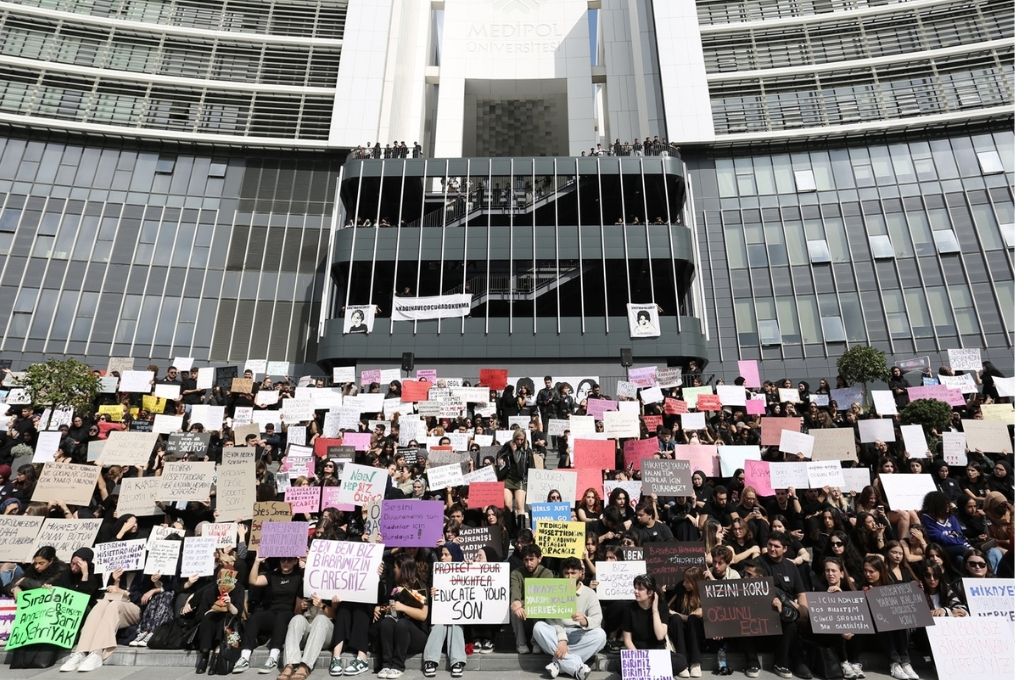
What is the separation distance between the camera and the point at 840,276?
101ft

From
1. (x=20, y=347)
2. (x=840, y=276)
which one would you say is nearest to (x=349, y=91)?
(x=20, y=347)

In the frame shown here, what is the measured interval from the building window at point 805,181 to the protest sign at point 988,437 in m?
22.9

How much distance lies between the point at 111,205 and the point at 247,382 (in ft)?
68.4

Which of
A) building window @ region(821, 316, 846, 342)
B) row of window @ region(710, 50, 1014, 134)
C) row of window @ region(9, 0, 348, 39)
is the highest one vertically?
row of window @ region(9, 0, 348, 39)

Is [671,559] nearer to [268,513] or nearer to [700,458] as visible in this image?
[700,458]

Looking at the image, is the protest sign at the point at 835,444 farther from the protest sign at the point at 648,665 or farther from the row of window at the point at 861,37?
the row of window at the point at 861,37

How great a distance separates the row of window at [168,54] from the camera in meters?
35.0

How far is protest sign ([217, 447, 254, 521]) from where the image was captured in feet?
33.3

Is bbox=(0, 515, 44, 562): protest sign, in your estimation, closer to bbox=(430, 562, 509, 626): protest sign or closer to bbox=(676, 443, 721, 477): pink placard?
bbox=(430, 562, 509, 626): protest sign

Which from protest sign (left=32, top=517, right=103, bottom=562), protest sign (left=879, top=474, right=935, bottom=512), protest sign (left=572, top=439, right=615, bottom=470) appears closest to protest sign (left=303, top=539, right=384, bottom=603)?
protest sign (left=32, top=517, right=103, bottom=562)

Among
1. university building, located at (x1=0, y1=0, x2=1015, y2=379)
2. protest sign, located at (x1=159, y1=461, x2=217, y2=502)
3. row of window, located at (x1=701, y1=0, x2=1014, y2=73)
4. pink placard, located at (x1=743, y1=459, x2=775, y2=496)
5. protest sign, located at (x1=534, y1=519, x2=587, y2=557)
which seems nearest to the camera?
protest sign, located at (x1=534, y1=519, x2=587, y2=557)

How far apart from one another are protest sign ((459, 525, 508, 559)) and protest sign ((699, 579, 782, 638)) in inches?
116

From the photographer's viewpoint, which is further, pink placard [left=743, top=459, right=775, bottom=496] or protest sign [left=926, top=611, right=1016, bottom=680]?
pink placard [left=743, top=459, right=775, bottom=496]

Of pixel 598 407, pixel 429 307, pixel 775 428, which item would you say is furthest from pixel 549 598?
pixel 429 307
